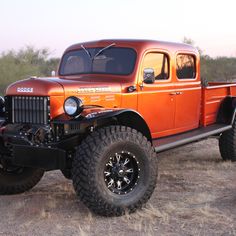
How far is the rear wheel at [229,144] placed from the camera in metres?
7.10

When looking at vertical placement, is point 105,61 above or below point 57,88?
above

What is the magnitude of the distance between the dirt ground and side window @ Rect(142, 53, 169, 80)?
140cm

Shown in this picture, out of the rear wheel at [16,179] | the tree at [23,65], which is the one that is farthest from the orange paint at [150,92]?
the tree at [23,65]

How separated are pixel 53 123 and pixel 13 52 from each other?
21088 mm

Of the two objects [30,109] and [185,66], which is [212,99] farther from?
[30,109]

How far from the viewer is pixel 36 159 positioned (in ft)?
14.7

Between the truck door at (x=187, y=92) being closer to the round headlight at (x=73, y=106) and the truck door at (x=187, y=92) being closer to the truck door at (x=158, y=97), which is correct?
the truck door at (x=158, y=97)

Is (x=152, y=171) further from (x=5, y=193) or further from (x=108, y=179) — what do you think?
(x=5, y=193)

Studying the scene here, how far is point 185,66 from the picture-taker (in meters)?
6.42

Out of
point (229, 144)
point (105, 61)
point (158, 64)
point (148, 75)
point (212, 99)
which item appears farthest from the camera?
point (229, 144)

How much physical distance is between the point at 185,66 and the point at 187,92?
0.40 meters

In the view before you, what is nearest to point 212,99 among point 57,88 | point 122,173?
point 122,173

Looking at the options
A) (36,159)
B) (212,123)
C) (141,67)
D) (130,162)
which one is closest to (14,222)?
(36,159)

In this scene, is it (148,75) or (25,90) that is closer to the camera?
(25,90)
